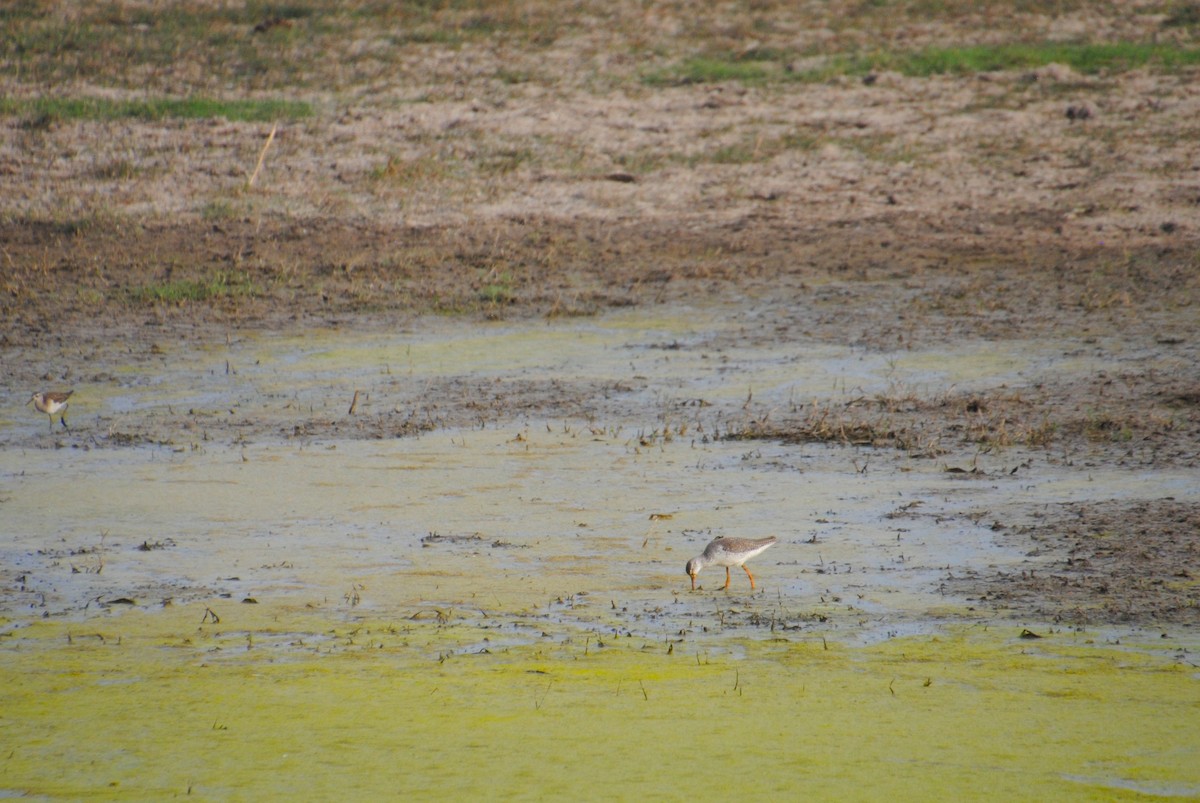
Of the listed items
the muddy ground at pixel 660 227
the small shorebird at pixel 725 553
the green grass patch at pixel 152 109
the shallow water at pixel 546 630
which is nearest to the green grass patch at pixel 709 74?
the muddy ground at pixel 660 227

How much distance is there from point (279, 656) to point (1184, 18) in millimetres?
14838

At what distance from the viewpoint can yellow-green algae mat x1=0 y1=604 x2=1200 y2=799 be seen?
4.11m

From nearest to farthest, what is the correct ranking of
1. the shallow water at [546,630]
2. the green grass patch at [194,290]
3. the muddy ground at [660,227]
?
the shallow water at [546,630] → the muddy ground at [660,227] → the green grass patch at [194,290]

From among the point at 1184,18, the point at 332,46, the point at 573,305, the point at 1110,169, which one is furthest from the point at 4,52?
the point at 1184,18

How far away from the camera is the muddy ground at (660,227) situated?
9.04 meters

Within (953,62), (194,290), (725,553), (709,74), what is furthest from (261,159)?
(725,553)

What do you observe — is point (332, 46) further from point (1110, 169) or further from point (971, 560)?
point (971, 560)

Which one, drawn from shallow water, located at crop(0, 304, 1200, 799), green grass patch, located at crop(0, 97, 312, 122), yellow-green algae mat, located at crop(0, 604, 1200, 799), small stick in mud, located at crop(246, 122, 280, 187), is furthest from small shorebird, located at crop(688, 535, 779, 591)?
green grass patch, located at crop(0, 97, 312, 122)

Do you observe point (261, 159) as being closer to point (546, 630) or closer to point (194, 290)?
point (194, 290)

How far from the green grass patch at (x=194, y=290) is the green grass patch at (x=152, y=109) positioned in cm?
359

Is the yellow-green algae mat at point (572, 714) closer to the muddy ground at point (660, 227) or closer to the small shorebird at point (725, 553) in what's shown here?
the small shorebird at point (725, 553)

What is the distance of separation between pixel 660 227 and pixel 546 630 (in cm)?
830

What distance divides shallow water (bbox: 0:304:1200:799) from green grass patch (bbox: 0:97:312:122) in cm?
673

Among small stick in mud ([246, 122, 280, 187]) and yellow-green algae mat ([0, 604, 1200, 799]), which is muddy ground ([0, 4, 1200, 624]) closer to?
small stick in mud ([246, 122, 280, 187])
